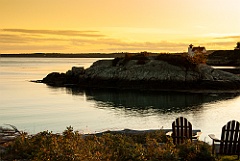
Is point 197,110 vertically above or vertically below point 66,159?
below

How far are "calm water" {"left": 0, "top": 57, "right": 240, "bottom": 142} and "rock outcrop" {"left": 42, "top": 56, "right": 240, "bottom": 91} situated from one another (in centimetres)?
431

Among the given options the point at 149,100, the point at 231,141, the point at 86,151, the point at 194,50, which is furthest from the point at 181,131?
the point at 194,50

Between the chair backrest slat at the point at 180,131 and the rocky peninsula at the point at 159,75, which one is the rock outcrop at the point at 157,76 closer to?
the rocky peninsula at the point at 159,75

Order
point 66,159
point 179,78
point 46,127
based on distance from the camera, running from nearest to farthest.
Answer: point 66,159
point 46,127
point 179,78

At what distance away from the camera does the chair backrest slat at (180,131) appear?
14.9 meters

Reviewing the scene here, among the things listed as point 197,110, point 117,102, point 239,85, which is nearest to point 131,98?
point 117,102

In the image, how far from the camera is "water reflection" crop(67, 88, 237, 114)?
37.2 m

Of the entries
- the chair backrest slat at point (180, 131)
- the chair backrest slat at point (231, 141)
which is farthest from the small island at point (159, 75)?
the chair backrest slat at point (231, 141)

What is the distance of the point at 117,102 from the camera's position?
41.1 metres

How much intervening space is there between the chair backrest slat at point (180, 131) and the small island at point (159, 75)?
36.8 m

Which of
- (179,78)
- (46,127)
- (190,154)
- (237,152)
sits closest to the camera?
(190,154)

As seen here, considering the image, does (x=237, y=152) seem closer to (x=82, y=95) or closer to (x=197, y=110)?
(x=197, y=110)

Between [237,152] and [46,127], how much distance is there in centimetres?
1496

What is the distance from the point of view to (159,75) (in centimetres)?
5428
